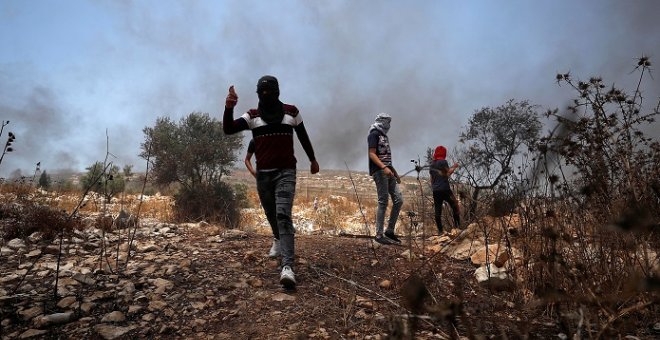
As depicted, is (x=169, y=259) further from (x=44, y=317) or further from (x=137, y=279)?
(x=44, y=317)

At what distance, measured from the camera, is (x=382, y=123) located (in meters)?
5.46

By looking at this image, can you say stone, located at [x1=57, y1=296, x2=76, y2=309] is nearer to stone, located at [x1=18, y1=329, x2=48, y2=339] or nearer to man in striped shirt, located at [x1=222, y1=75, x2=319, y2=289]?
stone, located at [x1=18, y1=329, x2=48, y2=339]

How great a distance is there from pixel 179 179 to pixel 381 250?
10603mm

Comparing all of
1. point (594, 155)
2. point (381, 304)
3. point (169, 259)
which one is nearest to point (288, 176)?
point (381, 304)

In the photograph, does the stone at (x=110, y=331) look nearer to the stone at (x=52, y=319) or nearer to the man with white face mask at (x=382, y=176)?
the stone at (x=52, y=319)

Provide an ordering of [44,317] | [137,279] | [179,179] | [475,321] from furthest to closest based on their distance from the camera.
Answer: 1. [179,179]
2. [137,279]
3. [44,317]
4. [475,321]

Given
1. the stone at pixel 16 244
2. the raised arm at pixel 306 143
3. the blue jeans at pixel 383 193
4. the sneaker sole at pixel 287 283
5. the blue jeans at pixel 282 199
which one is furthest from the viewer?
the blue jeans at pixel 383 193

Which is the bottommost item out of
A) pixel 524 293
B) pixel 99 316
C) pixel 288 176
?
pixel 99 316

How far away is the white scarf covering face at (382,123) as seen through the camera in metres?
5.39

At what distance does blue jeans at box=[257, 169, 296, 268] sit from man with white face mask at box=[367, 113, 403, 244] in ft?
6.04

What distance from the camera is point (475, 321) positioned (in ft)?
7.14

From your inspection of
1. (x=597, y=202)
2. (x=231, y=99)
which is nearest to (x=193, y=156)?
(x=231, y=99)

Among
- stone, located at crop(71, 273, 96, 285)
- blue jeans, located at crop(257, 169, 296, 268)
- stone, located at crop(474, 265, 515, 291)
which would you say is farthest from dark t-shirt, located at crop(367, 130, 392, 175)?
stone, located at crop(71, 273, 96, 285)

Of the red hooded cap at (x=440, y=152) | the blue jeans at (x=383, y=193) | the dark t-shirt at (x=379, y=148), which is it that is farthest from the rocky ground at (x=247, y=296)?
the red hooded cap at (x=440, y=152)
